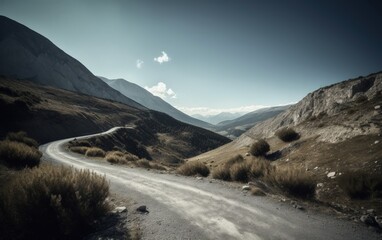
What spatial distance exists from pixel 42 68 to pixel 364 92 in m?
216

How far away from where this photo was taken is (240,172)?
41.8 feet

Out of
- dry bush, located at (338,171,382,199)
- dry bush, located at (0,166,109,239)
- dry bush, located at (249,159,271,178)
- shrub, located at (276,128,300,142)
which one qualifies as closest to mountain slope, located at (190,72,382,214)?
dry bush, located at (338,171,382,199)

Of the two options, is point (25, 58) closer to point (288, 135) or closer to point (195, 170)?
point (195, 170)

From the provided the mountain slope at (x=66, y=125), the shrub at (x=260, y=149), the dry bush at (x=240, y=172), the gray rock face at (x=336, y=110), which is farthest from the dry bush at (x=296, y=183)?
the mountain slope at (x=66, y=125)

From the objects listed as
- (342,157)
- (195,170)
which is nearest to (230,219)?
(195,170)

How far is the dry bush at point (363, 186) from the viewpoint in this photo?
8.77 metres

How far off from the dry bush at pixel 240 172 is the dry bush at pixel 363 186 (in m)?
4.59

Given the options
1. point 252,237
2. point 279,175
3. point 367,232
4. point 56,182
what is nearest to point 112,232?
point 56,182

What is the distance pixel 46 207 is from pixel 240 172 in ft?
31.9

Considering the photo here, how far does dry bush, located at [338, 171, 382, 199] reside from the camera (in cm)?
877

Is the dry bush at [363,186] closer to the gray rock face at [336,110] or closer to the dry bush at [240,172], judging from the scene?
the dry bush at [240,172]

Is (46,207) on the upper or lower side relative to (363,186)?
lower

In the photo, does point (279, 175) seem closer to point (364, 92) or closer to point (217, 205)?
point (217, 205)

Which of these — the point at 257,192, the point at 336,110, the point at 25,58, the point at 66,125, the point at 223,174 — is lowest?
the point at 66,125
